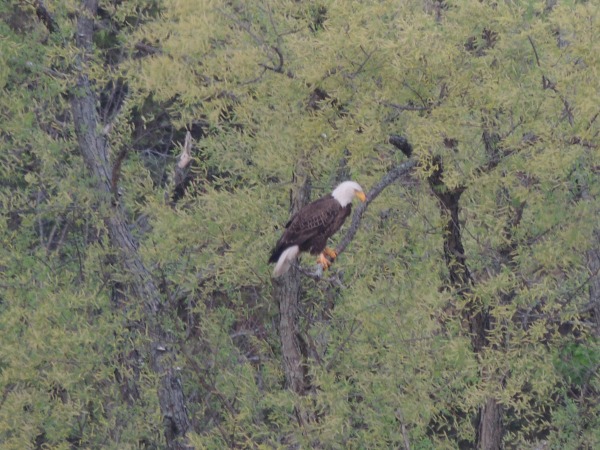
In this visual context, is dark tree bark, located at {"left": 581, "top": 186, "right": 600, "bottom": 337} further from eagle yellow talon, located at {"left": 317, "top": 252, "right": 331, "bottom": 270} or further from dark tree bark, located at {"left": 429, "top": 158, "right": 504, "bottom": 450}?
eagle yellow talon, located at {"left": 317, "top": 252, "right": 331, "bottom": 270}

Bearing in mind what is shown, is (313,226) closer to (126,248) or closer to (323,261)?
(323,261)

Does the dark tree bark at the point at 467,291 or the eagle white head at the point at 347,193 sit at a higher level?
the eagle white head at the point at 347,193

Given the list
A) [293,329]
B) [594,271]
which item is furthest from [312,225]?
[594,271]

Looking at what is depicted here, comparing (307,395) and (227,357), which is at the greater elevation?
(307,395)

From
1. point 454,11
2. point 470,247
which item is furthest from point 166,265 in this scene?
point 454,11

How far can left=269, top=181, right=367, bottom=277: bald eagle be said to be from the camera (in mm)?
9367

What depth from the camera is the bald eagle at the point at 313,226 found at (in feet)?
30.7

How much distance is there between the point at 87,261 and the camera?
1308 cm

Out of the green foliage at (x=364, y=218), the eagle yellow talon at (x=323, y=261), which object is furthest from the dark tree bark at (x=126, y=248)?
the eagle yellow talon at (x=323, y=261)

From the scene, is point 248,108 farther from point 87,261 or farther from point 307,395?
point 87,261

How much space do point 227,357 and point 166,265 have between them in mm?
1423

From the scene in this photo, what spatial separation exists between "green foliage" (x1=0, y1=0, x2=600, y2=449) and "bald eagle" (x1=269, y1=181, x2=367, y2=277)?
336 mm

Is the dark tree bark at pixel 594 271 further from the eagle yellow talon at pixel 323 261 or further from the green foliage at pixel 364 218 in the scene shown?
the eagle yellow talon at pixel 323 261

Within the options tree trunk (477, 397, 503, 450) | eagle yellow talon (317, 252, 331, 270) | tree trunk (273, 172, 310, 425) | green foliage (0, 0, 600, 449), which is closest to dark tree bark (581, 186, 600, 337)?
green foliage (0, 0, 600, 449)
